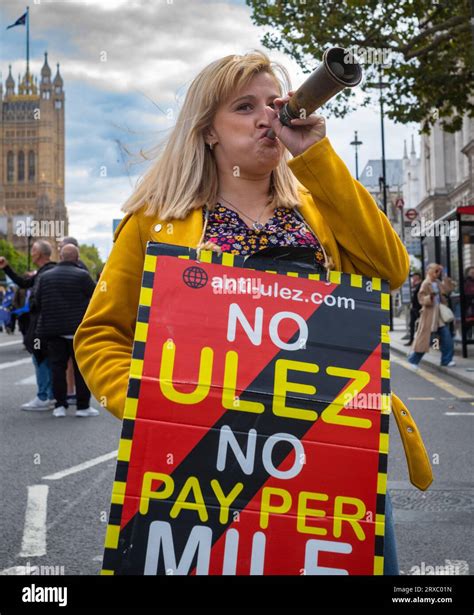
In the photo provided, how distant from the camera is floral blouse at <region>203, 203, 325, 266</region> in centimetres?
233

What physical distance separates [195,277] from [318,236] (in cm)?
44

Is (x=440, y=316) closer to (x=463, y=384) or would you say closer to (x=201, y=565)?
(x=463, y=384)

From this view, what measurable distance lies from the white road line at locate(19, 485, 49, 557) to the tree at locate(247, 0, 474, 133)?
1208 centimetres

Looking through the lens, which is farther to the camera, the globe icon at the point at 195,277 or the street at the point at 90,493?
the street at the point at 90,493

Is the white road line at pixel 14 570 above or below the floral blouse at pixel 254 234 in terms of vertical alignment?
below

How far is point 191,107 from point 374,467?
3.57 ft

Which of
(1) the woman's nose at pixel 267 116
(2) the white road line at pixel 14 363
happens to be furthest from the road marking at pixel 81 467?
(2) the white road line at pixel 14 363

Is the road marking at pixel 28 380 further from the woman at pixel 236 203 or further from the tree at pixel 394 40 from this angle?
the woman at pixel 236 203

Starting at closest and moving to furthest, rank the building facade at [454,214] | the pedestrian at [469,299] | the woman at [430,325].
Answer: the woman at [430,325], the building facade at [454,214], the pedestrian at [469,299]

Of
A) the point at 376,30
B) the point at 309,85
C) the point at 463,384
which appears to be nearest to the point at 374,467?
the point at 309,85

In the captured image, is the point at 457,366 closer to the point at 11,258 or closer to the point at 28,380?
the point at 28,380

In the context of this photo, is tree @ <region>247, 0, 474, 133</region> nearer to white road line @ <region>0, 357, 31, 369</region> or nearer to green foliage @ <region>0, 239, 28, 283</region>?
white road line @ <region>0, 357, 31, 369</region>

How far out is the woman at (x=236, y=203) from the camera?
228 cm
